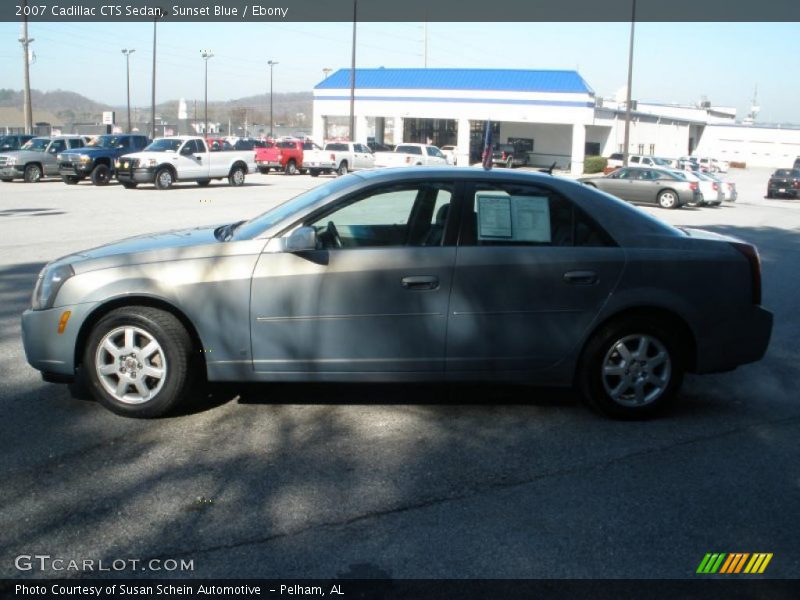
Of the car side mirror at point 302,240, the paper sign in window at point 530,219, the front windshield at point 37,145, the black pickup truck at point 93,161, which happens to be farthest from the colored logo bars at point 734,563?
the front windshield at point 37,145

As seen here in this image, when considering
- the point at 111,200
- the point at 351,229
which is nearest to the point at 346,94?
the point at 111,200

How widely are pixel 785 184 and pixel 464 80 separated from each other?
27455 mm

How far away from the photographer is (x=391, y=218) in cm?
598

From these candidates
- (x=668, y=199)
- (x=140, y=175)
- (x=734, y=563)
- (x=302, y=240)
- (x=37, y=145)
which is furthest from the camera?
(x=37, y=145)

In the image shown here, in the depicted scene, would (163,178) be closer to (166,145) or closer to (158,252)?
(166,145)

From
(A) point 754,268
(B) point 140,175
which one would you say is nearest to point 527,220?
(A) point 754,268

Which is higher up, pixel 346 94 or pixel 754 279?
pixel 346 94

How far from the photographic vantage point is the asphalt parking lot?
152 inches

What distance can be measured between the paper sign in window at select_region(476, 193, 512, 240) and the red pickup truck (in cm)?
3967

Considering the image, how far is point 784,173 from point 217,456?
43391 mm

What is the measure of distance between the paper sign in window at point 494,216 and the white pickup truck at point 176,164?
25554 mm

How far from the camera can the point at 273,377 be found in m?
5.45

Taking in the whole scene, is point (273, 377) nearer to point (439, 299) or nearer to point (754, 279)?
point (439, 299)
